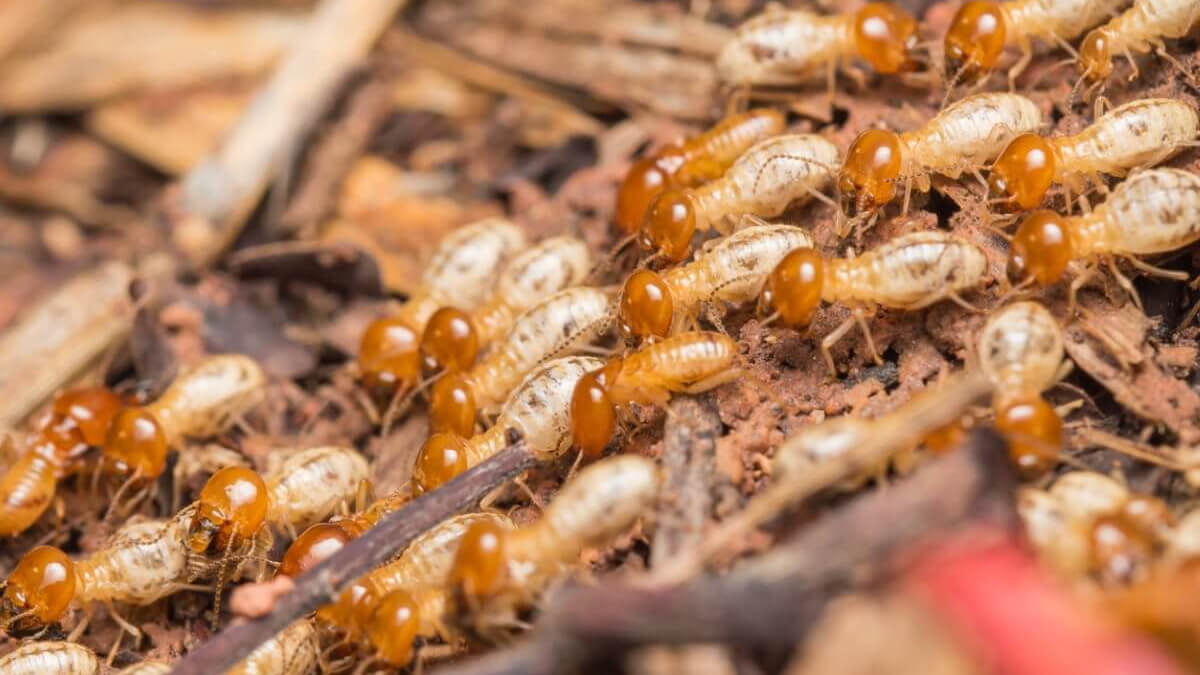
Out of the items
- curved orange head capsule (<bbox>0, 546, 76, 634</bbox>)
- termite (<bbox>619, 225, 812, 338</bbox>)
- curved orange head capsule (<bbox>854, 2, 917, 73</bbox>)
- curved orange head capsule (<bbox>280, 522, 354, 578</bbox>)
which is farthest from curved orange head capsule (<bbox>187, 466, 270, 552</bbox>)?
curved orange head capsule (<bbox>854, 2, 917, 73</bbox>)

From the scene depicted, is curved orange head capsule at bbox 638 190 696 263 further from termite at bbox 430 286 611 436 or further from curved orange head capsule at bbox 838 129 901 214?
curved orange head capsule at bbox 838 129 901 214

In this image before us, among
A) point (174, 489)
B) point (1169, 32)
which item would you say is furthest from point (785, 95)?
point (174, 489)

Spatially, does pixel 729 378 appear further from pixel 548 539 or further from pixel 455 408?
pixel 455 408

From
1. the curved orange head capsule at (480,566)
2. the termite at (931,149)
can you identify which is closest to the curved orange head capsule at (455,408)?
the curved orange head capsule at (480,566)

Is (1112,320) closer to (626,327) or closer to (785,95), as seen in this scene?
(626,327)

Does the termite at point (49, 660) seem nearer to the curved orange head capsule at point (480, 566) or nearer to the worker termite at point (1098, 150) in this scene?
the curved orange head capsule at point (480, 566)

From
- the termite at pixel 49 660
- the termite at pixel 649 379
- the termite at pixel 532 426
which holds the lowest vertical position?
the termite at pixel 49 660
